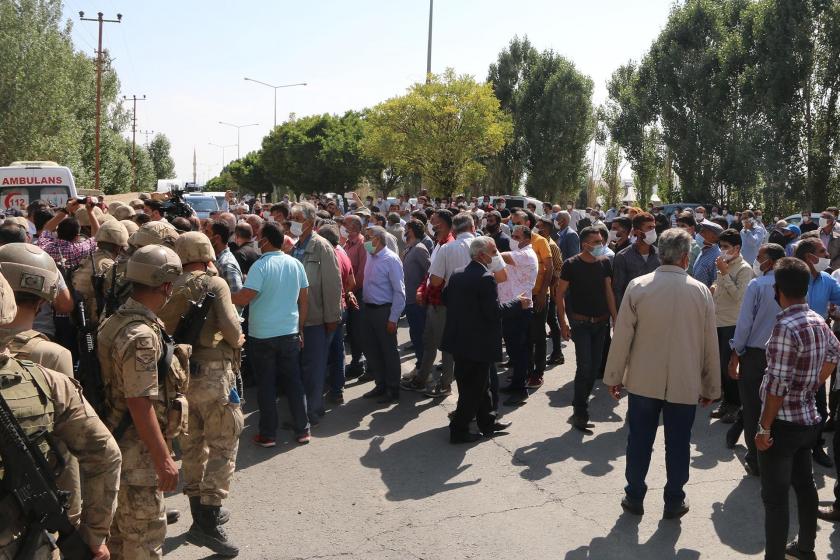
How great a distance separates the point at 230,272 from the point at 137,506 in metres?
3.12

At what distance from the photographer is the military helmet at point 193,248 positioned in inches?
187

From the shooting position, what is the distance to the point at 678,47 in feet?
115

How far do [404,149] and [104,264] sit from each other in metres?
30.2

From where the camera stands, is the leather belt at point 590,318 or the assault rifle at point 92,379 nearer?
the assault rifle at point 92,379

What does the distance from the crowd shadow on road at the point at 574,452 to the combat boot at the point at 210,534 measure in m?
2.29

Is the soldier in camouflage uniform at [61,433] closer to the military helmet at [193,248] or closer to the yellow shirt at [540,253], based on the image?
the military helmet at [193,248]

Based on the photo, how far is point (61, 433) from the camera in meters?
2.54

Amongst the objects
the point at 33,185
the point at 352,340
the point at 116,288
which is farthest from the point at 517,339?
the point at 33,185

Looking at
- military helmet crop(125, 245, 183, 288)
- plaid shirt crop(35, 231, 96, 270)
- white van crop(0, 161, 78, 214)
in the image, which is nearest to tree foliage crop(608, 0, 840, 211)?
white van crop(0, 161, 78, 214)

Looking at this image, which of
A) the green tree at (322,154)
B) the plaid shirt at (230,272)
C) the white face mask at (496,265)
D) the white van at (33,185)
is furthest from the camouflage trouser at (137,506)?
the green tree at (322,154)

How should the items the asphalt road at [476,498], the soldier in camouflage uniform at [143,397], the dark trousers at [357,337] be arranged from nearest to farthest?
1. the soldier in camouflage uniform at [143,397]
2. the asphalt road at [476,498]
3. the dark trousers at [357,337]

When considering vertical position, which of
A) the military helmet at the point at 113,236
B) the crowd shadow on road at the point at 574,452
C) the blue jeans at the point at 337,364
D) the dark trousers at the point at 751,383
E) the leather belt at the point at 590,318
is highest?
the military helmet at the point at 113,236

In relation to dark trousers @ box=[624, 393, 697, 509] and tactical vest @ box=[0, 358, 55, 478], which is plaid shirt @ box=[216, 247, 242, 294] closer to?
dark trousers @ box=[624, 393, 697, 509]

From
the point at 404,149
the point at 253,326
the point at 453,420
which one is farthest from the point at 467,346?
the point at 404,149
